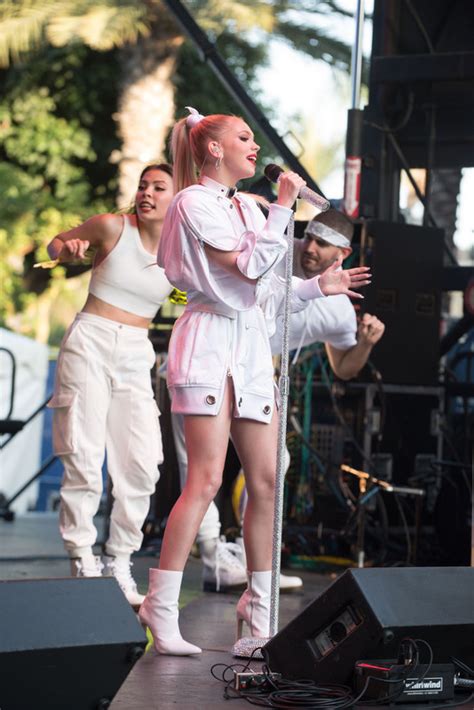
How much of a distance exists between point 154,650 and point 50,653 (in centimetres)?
125

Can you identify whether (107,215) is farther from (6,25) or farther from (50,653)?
(6,25)

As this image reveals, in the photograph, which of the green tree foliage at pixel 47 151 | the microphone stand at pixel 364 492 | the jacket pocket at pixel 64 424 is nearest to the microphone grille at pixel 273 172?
the jacket pocket at pixel 64 424

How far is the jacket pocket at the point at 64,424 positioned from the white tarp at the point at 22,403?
4750 millimetres

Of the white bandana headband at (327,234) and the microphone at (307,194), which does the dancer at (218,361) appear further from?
the white bandana headband at (327,234)

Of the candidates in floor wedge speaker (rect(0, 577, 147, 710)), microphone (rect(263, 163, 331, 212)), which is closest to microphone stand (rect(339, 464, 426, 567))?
microphone (rect(263, 163, 331, 212))

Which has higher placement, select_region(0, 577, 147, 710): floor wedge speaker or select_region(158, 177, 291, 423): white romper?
select_region(158, 177, 291, 423): white romper

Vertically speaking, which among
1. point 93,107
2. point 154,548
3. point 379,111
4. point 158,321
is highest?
point 93,107

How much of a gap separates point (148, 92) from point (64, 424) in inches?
524

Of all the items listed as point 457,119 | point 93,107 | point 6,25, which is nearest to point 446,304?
point 457,119

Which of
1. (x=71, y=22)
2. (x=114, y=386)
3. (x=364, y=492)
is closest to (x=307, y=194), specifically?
(x=114, y=386)

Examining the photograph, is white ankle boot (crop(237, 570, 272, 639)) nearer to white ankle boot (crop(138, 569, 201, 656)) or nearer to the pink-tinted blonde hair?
white ankle boot (crop(138, 569, 201, 656))

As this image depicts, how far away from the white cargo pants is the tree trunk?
41.1 feet

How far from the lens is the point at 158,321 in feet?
22.5

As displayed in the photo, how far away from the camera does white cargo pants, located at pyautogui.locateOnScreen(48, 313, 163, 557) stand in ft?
14.8
